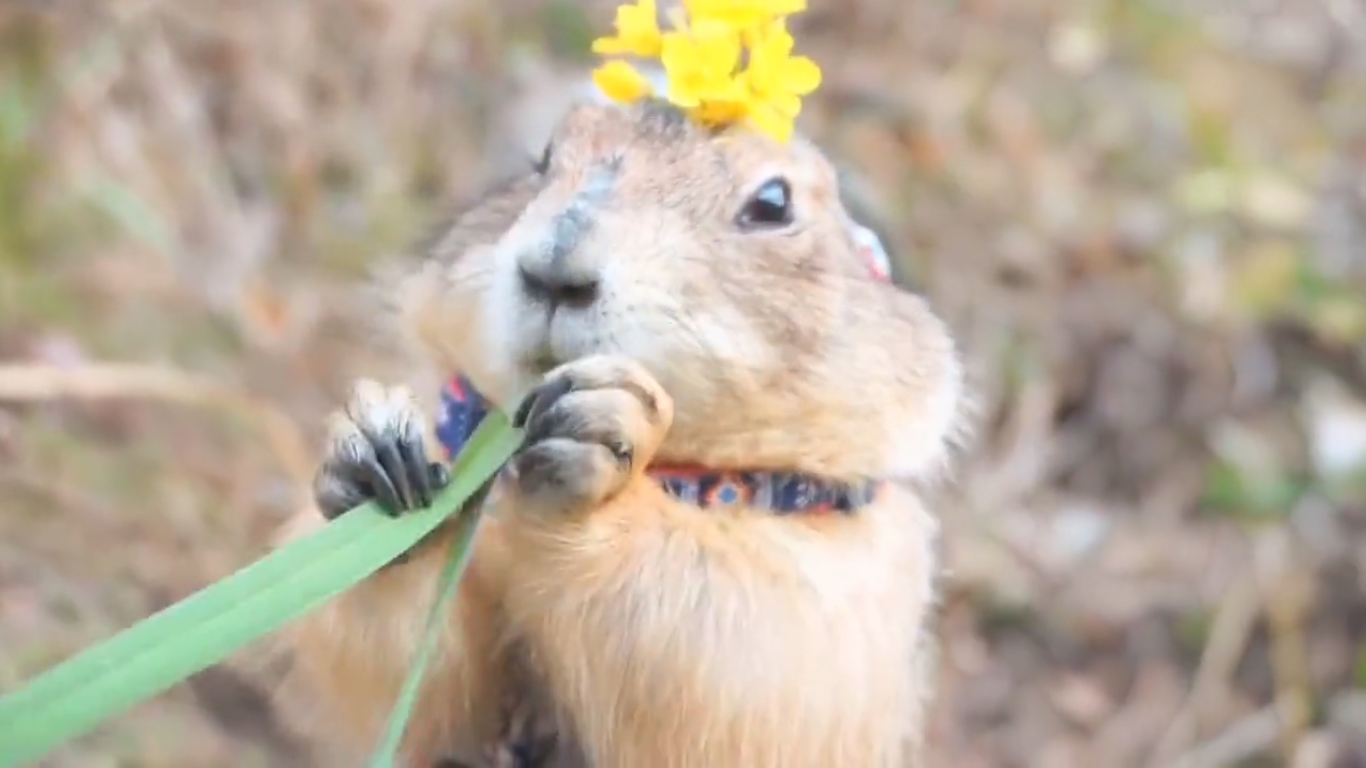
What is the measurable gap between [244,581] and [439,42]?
13.2 ft

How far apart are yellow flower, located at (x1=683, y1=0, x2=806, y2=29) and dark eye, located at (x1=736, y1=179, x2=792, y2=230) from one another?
0.25 metres

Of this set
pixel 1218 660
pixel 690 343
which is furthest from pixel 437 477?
pixel 1218 660

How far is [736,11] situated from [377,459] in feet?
2.35

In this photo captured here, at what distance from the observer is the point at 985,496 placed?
4.87m

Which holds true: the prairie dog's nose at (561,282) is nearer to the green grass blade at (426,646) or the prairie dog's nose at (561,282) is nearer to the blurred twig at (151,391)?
the green grass blade at (426,646)

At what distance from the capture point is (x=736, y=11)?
2.23 meters

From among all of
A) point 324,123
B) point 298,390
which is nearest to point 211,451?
point 298,390

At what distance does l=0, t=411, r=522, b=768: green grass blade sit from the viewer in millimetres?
1432

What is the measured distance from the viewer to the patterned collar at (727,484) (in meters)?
2.30

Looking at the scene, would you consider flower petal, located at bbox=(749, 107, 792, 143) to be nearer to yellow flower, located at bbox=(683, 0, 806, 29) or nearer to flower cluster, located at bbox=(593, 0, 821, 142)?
flower cluster, located at bbox=(593, 0, 821, 142)

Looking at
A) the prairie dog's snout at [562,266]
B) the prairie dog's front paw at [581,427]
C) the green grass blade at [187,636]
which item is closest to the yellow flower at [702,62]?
the prairie dog's snout at [562,266]

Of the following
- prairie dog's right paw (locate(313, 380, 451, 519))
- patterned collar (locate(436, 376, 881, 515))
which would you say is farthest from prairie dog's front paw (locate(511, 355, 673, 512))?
patterned collar (locate(436, 376, 881, 515))

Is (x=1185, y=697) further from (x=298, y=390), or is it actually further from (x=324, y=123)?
(x=324, y=123)

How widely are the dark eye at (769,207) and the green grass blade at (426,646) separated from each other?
0.62m
